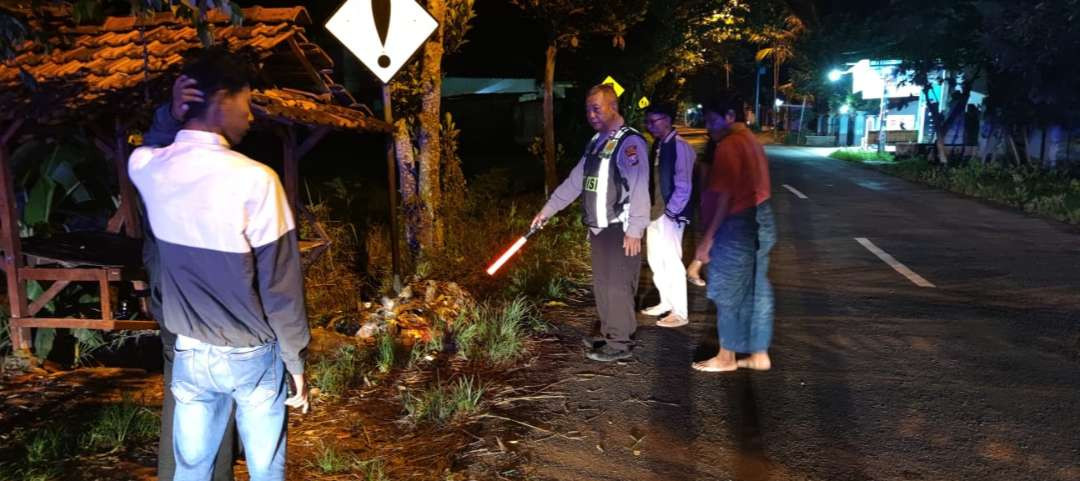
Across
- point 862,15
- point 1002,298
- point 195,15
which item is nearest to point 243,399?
point 195,15

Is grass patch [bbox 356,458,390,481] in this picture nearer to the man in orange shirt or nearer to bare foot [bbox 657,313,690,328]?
the man in orange shirt

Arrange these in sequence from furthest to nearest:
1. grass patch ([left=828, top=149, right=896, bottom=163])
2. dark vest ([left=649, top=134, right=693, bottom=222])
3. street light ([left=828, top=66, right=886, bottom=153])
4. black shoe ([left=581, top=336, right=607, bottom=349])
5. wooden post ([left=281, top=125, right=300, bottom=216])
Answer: street light ([left=828, top=66, right=886, bottom=153]), grass patch ([left=828, top=149, right=896, bottom=163]), wooden post ([left=281, top=125, right=300, bottom=216]), dark vest ([left=649, top=134, right=693, bottom=222]), black shoe ([left=581, top=336, right=607, bottom=349])

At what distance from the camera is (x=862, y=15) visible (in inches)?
999

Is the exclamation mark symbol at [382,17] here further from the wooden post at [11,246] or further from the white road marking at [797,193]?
the white road marking at [797,193]

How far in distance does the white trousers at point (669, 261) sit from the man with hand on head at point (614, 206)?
1.10 meters

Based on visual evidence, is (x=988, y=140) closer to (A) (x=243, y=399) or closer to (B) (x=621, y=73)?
(B) (x=621, y=73)

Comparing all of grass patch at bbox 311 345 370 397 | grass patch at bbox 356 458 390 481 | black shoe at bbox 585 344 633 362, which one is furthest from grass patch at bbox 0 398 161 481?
black shoe at bbox 585 344 633 362

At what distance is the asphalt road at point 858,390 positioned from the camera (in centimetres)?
393

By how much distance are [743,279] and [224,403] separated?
10.8 ft

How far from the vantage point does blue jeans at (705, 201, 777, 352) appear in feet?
16.3

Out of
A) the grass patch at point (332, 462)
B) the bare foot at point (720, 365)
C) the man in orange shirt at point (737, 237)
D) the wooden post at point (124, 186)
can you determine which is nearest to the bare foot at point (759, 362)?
the man in orange shirt at point (737, 237)

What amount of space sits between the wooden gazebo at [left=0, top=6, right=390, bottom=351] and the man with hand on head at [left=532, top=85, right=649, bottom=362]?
205 centimetres

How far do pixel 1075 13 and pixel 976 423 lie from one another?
14.2m

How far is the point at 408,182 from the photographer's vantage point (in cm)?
793
